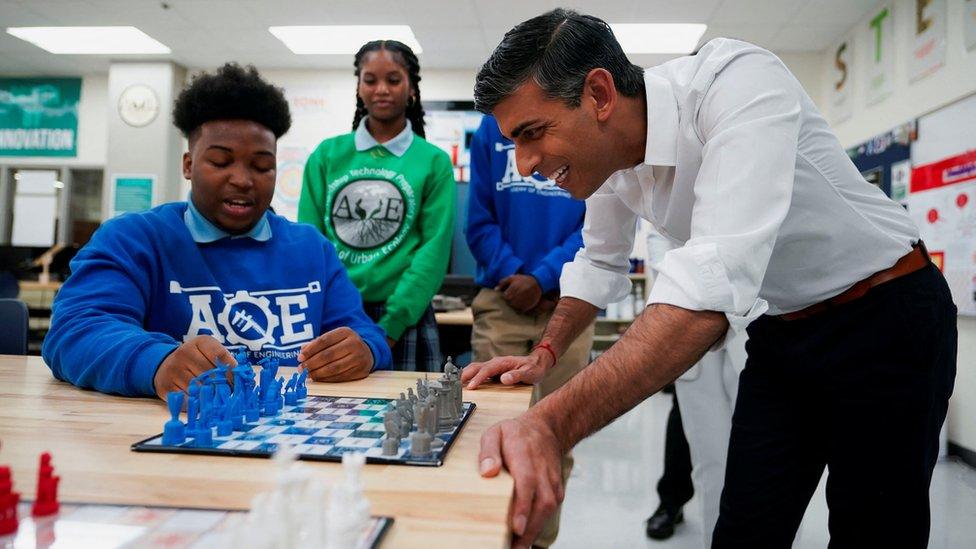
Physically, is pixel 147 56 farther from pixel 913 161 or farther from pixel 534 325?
pixel 913 161

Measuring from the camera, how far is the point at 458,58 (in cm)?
616

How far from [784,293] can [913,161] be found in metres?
3.54

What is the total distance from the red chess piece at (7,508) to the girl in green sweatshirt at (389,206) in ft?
4.85

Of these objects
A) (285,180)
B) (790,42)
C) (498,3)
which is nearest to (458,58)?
(498,3)

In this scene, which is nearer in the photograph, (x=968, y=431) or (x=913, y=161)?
(x=968, y=431)

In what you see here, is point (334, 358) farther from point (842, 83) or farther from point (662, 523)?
point (842, 83)

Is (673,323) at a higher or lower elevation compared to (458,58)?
lower

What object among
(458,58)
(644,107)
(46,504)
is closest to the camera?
(46,504)

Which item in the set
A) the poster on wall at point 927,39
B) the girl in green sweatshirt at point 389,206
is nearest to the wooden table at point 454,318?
the girl in green sweatshirt at point 389,206

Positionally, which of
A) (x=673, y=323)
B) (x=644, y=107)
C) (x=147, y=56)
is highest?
(x=147, y=56)

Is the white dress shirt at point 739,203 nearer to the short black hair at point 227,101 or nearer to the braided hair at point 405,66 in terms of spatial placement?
the short black hair at point 227,101

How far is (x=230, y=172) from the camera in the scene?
1461mm

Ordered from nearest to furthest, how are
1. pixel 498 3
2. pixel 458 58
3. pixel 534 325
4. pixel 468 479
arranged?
pixel 468 479, pixel 534 325, pixel 498 3, pixel 458 58

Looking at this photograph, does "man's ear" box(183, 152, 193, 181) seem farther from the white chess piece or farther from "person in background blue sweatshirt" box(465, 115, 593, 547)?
the white chess piece
